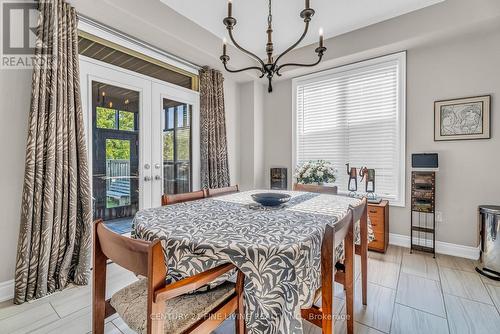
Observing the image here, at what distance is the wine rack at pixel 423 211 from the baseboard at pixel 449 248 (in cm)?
8

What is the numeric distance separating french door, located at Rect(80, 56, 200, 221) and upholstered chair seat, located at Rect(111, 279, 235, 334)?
1731 mm

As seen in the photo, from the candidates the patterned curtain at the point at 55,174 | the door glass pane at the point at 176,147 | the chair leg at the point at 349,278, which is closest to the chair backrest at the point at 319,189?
the chair leg at the point at 349,278

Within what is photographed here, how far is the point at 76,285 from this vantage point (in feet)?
6.83

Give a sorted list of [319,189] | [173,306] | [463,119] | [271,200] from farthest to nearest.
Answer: [463,119], [319,189], [271,200], [173,306]

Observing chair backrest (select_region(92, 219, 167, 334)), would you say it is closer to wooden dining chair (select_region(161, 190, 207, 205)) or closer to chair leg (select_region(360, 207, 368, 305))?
wooden dining chair (select_region(161, 190, 207, 205))

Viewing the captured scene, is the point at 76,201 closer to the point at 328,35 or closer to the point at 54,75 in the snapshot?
the point at 54,75

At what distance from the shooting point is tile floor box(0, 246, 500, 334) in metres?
1.57

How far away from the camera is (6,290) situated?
1.88 meters

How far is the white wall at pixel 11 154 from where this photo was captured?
73.6 inches

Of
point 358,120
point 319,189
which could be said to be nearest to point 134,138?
point 319,189

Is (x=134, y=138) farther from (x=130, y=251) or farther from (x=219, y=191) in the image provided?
(x=130, y=251)

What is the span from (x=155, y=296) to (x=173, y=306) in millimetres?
310

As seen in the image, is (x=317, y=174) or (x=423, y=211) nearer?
(x=423, y=211)

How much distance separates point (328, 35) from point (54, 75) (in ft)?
9.96
